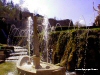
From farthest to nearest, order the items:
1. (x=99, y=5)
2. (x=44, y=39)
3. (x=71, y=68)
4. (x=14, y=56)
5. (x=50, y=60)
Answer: (x=99, y=5) → (x=44, y=39) → (x=14, y=56) → (x=50, y=60) → (x=71, y=68)

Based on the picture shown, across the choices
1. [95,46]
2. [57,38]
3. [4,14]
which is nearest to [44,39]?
[57,38]

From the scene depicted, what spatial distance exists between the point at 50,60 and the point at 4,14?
40.4 m

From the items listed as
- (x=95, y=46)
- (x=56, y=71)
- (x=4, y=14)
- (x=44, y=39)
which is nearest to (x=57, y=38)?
(x=44, y=39)

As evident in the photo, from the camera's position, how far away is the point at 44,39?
22.2 metres

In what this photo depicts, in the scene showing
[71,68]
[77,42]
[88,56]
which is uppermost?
[77,42]

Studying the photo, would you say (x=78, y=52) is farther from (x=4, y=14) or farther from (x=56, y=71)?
(x=4, y=14)

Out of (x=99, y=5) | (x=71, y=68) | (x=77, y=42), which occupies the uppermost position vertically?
(x=99, y=5)

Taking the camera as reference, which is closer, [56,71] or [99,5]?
[56,71]

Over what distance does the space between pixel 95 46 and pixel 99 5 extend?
14894 mm

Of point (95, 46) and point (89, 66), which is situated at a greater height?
point (95, 46)

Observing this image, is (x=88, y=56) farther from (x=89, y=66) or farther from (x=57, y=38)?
(x=57, y=38)

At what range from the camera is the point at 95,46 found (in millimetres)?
13430

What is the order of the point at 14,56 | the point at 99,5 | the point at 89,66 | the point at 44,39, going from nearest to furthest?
the point at 89,66, the point at 14,56, the point at 44,39, the point at 99,5

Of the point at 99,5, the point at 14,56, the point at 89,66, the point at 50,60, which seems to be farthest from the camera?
the point at 99,5
